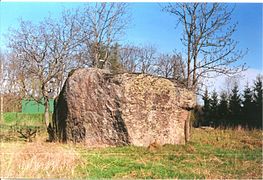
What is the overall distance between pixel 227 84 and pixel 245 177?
43.2 inches

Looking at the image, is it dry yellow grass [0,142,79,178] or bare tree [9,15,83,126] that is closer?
dry yellow grass [0,142,79,178]

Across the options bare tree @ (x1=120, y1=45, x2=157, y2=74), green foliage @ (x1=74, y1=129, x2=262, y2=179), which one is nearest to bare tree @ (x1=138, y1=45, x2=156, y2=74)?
bare tree @ (x1=120, y1=45, x2=157, y2=74)

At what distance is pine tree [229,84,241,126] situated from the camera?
144 inches

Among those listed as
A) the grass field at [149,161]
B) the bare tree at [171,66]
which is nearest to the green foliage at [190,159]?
the grass field at [149,161]

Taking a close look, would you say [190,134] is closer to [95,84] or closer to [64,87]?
[95,84]

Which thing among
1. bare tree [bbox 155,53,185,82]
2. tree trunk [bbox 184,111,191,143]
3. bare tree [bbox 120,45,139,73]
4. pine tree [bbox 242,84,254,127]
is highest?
bare tree [bbox 120,45,139,73]

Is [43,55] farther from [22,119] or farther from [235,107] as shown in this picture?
[235,107]

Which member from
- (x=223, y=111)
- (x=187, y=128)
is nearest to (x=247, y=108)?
(x=223, y=111)

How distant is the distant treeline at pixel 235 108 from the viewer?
3.44 m

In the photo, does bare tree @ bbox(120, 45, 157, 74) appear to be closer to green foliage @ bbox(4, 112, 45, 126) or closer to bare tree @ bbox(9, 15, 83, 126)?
bare tree @ bbox(9, 15, 83, 126)

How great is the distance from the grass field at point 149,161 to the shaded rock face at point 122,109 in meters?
0.52

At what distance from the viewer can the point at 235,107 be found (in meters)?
3.86

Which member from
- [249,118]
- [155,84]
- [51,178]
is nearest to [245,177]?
[249,118]

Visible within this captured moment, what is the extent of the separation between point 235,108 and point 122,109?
1493mm
